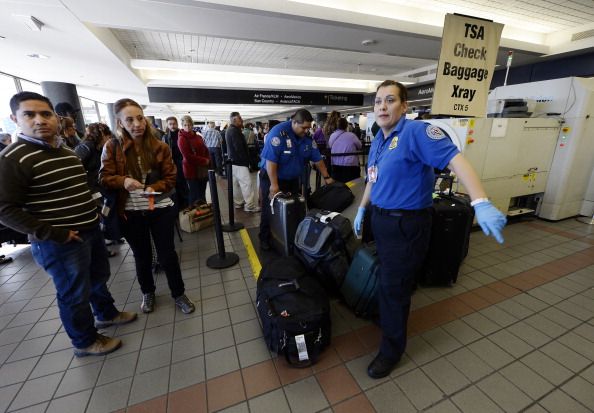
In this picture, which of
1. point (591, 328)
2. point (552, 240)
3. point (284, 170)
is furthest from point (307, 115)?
point (552, 240)

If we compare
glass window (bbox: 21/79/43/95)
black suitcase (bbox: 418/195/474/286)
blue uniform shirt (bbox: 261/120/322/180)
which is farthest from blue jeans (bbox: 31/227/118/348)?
glass window (bbox: 21/79/43/95)

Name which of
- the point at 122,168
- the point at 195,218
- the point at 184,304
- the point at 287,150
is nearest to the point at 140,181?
the point at 122,168

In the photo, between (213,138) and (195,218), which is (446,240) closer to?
(195,218)

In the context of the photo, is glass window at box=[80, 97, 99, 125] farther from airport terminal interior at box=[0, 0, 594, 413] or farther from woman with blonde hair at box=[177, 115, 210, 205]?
woman with blonde hair at box=[177, 115, 210, 205]

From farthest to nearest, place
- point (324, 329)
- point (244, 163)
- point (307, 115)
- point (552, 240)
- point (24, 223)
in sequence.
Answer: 1. point (244, 163)
2. point (552, 240)
3. point (307, 115)
4. point (324, 329)
5. point (24, 223)

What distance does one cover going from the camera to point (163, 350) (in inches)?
76.0

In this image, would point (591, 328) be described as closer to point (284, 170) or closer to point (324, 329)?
point (324, 329)

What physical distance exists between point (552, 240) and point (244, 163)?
14.8 ft

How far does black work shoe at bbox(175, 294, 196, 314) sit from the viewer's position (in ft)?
7.52

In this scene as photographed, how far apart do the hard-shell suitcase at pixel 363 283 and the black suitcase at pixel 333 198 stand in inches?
37.9

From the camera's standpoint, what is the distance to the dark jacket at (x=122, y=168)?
72.1 inches

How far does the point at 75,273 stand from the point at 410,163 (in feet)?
6.75

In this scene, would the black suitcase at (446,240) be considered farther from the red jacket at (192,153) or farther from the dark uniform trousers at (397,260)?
the red jacket at (192,153)

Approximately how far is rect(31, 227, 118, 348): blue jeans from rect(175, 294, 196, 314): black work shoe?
591mm
